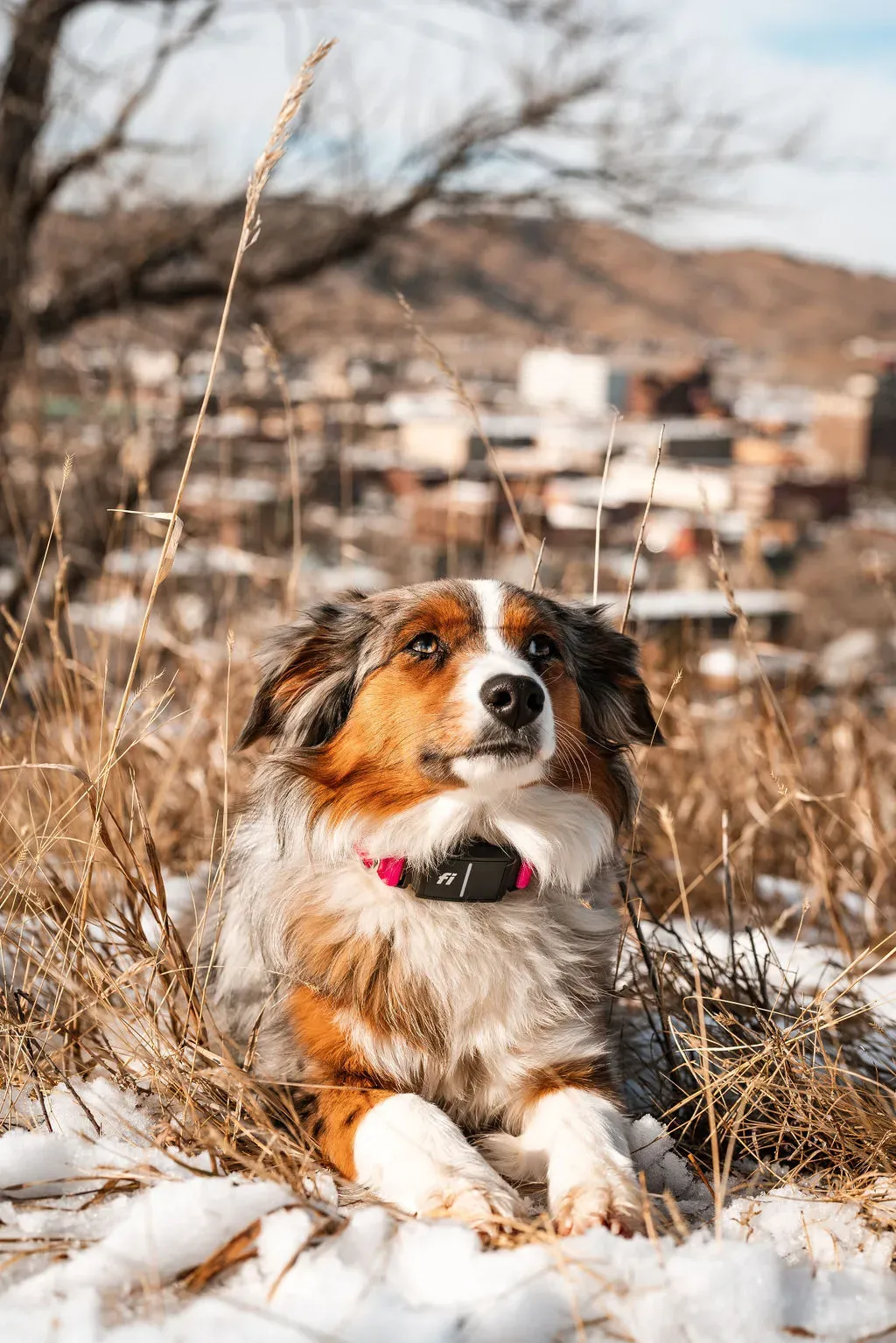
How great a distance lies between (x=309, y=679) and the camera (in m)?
2.57

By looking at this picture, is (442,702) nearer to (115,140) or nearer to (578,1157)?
(578,1157)

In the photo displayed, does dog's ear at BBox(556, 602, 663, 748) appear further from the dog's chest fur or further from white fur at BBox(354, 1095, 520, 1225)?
white fur at BBox(354, 1095, 520, 1225)

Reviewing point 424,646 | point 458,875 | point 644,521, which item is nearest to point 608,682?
point 644,521

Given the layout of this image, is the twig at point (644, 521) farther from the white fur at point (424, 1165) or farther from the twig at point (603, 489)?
the white fur at point (424, 1165)

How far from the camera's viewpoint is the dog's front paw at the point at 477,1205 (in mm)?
1833

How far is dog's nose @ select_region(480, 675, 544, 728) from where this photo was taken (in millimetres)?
2213

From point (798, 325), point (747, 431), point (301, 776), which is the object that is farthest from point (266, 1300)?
point (798, 325)

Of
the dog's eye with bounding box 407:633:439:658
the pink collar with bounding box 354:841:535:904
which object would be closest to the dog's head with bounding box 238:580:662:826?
the dog's eye with bounding box 407:633:439:658

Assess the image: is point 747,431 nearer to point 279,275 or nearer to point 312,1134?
point 279,275

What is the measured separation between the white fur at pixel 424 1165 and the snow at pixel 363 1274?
8 centimetres

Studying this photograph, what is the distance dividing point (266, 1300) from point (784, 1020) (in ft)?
5.19

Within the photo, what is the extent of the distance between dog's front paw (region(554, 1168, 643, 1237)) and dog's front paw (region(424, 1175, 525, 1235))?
0.26 ft

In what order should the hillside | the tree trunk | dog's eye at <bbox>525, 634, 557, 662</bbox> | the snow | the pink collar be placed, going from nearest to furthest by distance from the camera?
the snow
the pink collar
dog's eye at <bbox>525, 634, 557, 662</bbox>
the tree trunk
the hillside

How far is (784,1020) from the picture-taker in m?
2.81
